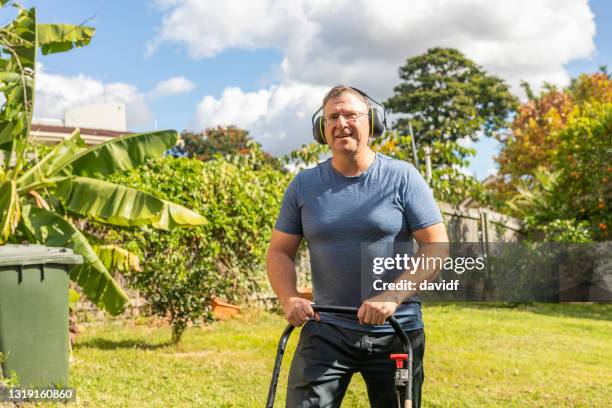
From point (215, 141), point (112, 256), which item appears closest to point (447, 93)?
point (215, 141)

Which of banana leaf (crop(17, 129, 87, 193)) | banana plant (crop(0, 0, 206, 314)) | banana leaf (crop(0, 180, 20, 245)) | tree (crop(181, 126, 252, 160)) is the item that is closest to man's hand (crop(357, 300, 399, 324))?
banana leaf (crop(0, 180, 20, 245))

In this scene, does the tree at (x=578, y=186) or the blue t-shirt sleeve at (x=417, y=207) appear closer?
the blue t-shirt sleeve at (x=417, y=207)

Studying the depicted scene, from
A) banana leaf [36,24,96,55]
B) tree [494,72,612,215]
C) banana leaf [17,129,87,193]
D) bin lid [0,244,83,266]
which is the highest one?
tree [494,72,612,215]

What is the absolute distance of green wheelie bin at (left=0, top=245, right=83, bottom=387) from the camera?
22.6 feet

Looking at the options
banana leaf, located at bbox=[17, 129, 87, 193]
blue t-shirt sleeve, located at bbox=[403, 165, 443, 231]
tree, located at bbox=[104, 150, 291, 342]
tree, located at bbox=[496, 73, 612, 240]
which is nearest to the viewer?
blue t-shirt sleeve, located at bbox=[403, 165, 443, 231]

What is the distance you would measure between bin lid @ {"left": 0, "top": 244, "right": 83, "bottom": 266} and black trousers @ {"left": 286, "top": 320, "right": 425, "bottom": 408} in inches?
165

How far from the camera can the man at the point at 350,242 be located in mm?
3484

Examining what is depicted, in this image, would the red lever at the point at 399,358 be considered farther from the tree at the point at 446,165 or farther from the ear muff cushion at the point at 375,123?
the tree at the point at 446,165

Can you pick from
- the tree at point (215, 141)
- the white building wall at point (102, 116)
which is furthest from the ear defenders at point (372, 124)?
the tree at point (215, 141)

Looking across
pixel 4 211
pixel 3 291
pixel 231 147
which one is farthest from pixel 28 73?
pixel 231 147

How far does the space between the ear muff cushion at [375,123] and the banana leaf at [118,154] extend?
645cm

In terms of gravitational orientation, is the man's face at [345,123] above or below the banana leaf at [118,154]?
below

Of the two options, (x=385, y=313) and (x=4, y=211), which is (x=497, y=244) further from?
(x=385, y=313)

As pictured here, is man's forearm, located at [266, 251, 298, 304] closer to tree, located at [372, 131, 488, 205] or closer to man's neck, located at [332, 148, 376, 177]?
man's neck, located at [332, 148, 376, 177]
